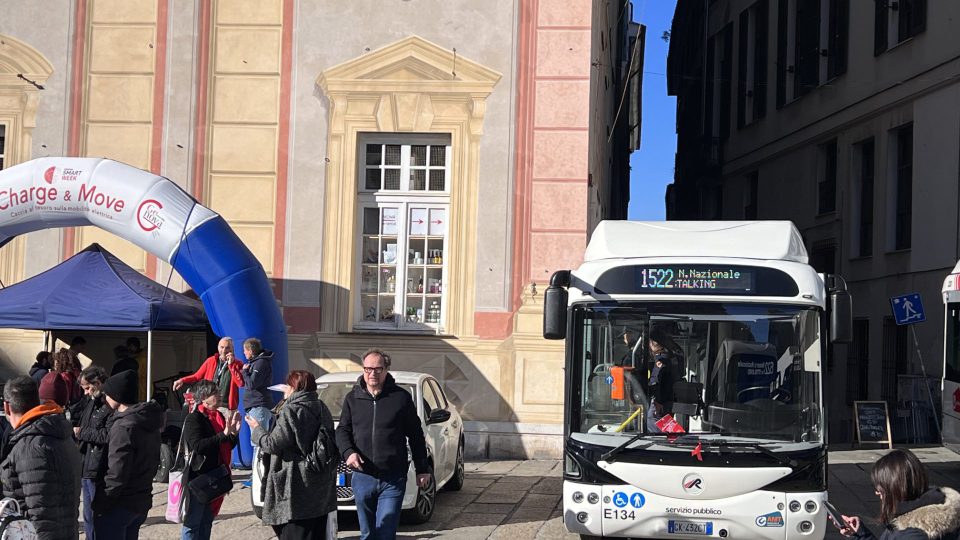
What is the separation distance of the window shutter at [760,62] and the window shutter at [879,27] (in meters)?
6.68

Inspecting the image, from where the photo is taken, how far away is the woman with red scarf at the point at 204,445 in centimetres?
827

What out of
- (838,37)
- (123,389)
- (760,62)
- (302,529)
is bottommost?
(302,529)

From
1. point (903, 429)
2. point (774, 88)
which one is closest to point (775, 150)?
point (774, 88)

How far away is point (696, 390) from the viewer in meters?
9.65

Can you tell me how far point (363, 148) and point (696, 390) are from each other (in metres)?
8.42

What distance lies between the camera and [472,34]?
1662cm

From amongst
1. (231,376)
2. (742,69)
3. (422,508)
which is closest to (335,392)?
(422,508)

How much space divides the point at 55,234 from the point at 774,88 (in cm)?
2084

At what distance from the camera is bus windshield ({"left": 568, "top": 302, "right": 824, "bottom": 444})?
9.47 m

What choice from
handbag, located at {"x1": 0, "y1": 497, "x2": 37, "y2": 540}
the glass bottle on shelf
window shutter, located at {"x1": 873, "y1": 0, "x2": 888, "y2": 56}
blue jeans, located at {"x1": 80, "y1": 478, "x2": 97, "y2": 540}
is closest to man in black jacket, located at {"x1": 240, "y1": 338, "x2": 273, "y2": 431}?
the glass bottle on shelf

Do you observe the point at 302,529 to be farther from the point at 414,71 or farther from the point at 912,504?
the point at 414,71

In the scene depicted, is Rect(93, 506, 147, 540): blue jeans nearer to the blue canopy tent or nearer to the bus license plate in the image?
the bus license plate

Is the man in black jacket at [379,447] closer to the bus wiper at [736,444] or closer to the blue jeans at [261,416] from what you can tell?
the blue jeans at [261,416]

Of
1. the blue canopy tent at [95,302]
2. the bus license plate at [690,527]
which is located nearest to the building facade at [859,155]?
the blue canopy tent at [95,302]
